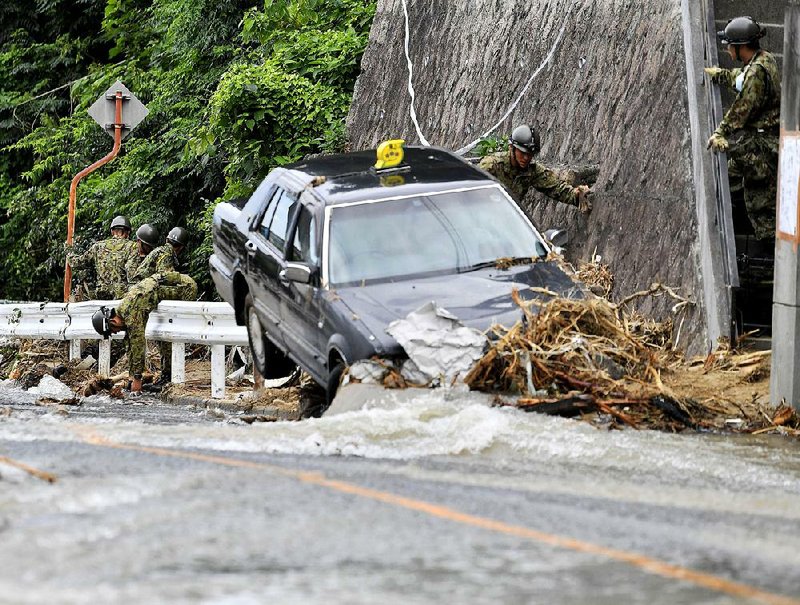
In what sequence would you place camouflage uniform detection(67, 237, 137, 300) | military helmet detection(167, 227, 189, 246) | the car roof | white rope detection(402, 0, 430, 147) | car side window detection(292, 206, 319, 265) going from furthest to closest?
camouflage uniform detection(67, 237, 137, 300) → white rope detection(402, 0, 430, 147) → military helmet detection(167, 227, 189, 246) → the car roof → car side window detection(292, 206, 319, 265)

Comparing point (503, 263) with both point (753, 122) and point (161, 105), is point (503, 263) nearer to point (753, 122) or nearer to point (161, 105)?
point (753, 122)

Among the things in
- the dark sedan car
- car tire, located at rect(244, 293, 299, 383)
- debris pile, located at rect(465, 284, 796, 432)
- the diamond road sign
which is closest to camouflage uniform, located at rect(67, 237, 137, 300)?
the diamond road sign

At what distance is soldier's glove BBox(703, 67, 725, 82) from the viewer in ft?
42.0

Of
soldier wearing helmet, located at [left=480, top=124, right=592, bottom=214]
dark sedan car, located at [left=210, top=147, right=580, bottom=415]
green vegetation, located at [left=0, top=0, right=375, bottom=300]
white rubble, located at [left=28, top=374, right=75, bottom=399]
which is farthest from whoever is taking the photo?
green vegetation, located at [left=0, top=0, right=375, bottom=300]

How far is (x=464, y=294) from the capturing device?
10.3 metres

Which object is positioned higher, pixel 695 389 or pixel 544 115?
pixel 544 115

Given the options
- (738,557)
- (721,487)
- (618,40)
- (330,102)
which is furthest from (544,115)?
(738,557)

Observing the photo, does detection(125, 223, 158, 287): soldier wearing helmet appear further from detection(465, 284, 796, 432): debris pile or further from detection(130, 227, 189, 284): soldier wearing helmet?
detection(465, 284, 796, 432): debris pile

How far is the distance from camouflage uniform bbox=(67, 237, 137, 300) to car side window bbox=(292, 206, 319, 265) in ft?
25.8

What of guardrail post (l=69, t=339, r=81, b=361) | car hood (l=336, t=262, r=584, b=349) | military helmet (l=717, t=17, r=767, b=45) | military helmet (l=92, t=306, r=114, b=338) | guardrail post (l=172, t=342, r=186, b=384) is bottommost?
guardrail post (l=69, t=339, r=81, b=361)

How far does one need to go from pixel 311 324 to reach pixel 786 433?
322cm

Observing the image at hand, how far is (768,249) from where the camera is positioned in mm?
13477

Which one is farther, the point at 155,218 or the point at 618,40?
the point at 155,218

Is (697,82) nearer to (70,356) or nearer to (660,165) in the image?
(660,165)
